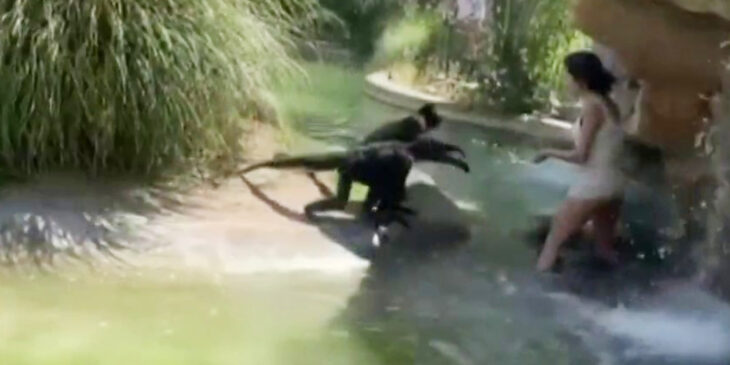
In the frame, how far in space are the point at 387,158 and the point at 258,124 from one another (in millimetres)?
962

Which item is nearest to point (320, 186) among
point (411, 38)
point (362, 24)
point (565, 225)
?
point (565, 225)

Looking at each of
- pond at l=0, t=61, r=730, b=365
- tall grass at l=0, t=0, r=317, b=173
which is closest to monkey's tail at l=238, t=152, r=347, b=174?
tall grass at l=0, t=0, r=317, b=173

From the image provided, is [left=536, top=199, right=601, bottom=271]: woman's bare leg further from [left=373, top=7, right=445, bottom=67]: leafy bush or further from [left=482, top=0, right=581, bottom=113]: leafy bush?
[left=373, top=7, right=445, bottom=67]: leafy bush

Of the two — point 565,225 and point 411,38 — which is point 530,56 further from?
point 565,225

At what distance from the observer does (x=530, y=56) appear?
853 cm

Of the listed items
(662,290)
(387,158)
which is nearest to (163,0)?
(387,158)

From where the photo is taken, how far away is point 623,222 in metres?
5.84

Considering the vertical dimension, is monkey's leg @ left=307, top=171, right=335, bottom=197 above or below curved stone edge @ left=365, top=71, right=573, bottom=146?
above

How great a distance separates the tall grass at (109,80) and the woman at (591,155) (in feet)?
5.15

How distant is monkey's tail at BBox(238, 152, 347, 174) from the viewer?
6.00 metres

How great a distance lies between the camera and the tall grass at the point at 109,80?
539 centimetres

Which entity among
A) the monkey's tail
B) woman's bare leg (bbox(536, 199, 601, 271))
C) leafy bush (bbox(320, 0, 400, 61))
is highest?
woman's bare leg (bbox(536, 199, 601, 271))

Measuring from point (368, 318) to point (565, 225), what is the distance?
1013 millimetres

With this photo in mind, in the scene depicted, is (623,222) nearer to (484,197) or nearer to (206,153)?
(484,197)
